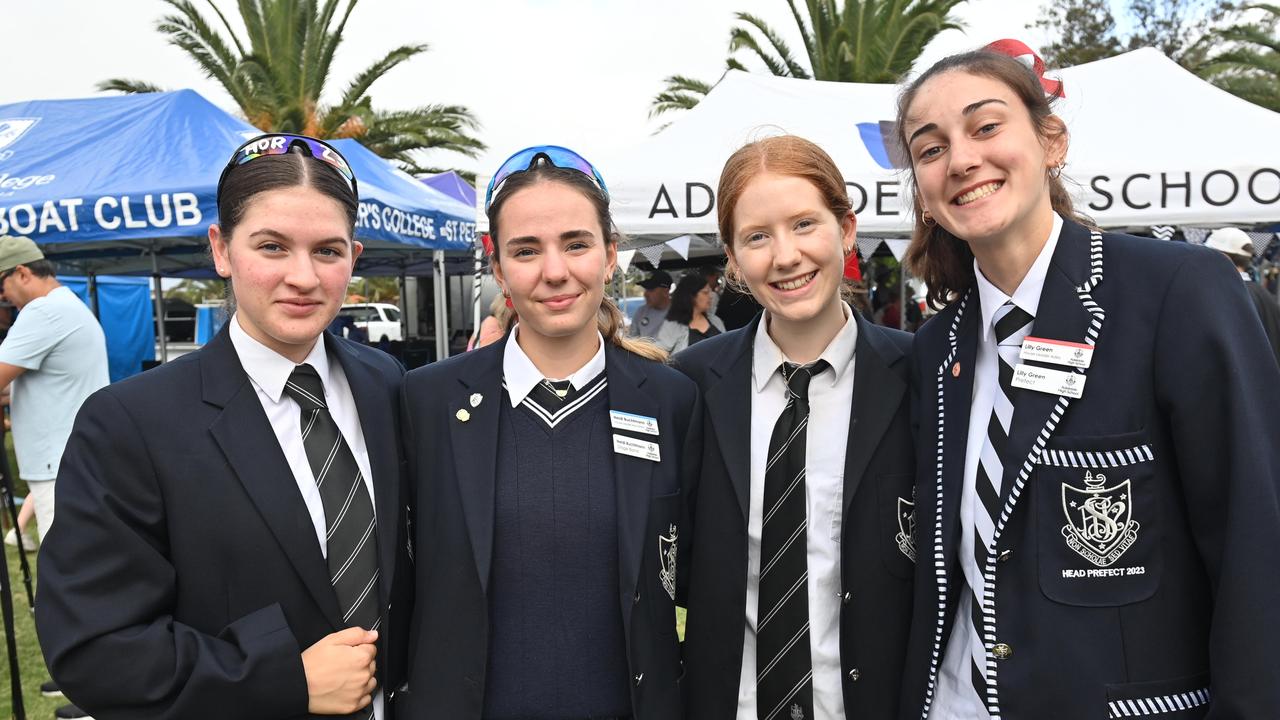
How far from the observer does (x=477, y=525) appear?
1.85 metres

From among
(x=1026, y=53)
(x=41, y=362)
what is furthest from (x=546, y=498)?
(x=41, y=362)

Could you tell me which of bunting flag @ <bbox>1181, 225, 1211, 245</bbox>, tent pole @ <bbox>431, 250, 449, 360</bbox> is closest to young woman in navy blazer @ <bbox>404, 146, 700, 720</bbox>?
bunting flag @ <bbox>1181, 225, 1211, 245</bbox>

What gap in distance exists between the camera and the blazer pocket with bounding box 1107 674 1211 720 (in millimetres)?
1524

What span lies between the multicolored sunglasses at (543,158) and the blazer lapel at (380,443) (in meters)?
0.54

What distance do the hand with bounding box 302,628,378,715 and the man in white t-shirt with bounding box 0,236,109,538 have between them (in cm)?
496

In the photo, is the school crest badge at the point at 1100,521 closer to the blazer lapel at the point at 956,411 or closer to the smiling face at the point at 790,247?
the blazer lapel at the point at 956,411

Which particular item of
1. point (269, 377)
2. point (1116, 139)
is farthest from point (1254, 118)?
point (269, 377)

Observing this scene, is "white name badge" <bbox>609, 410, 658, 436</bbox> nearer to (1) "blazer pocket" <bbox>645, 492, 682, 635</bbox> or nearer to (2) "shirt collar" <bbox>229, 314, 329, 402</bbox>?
(1) "blazer pocket" <bbox>645, 492, 682, 635</bbox>

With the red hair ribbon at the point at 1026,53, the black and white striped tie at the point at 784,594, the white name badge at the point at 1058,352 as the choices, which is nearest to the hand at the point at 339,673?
the black and white striped tie at the point at 784,594

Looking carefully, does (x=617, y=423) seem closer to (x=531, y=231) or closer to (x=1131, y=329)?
(x=531, y=231)

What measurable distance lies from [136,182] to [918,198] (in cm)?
732

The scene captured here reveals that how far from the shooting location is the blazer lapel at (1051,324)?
5.35ft

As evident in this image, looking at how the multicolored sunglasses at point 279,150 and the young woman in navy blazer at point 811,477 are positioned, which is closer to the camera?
the multicolored sunglasses at point 279,150

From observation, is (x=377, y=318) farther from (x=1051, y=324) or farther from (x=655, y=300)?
(x=1051, y=324)
